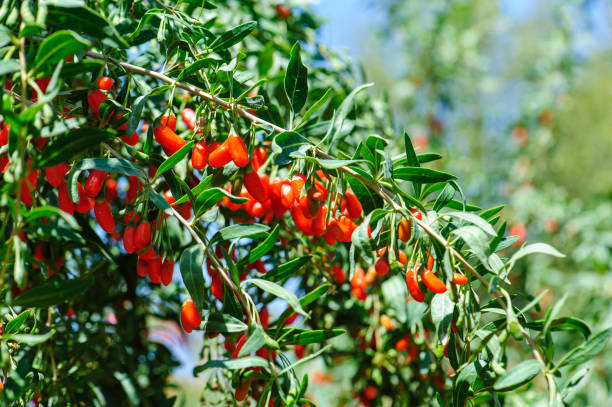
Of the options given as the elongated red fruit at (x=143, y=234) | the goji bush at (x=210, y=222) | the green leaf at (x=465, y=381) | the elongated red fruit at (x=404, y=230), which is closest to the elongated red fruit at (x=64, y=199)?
the goji bush at (x=210, y=222)

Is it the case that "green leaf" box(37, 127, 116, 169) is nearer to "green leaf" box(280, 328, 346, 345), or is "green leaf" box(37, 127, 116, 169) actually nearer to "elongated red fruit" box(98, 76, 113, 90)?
"elongated red fruit" box(98, 76, 113, 90)

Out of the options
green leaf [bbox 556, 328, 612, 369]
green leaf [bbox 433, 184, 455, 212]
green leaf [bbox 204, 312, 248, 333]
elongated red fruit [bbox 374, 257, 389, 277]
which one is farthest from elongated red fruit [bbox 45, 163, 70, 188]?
green leaf [bbox 556, 328, 612, 369]

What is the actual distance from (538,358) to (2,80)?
0.85 meters

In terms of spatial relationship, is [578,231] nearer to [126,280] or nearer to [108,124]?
[126,280]

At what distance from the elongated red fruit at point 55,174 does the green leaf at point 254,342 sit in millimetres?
374

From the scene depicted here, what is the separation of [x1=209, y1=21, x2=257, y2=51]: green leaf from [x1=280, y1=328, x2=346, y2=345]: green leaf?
0.53 metres

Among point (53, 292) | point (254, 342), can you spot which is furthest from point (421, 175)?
point (53, 292)

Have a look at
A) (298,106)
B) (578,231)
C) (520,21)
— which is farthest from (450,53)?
(520,21)

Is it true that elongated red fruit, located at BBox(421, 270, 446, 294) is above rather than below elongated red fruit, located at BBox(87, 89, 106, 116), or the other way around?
below

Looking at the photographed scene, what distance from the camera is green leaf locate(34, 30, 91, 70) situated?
2.37ft

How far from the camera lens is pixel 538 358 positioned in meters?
0.85

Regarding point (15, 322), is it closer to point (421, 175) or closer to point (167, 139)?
point (167, 139)

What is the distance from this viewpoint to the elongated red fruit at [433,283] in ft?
3.01

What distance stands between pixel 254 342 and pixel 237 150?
12.5 inches
